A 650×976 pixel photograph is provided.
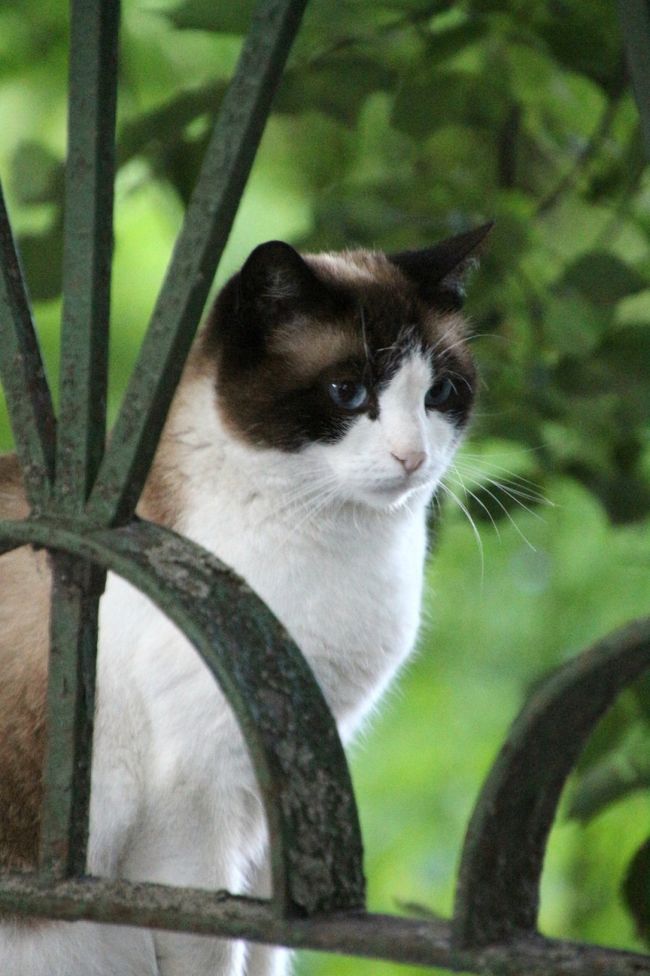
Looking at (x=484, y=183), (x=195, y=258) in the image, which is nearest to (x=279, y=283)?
(x=484, y=183)

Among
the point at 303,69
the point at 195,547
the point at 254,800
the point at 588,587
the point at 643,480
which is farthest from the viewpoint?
the point at 588,587

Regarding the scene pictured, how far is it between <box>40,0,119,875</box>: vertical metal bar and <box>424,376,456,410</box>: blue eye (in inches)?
29.8

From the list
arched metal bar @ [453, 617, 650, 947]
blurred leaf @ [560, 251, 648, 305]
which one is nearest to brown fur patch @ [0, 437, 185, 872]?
blurred leaf @ [560, 251, 648, 305]

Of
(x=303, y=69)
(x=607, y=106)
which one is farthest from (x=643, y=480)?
(x=303, y=69)

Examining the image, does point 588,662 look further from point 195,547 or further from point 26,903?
point 26,903

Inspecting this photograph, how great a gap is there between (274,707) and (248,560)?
706mm

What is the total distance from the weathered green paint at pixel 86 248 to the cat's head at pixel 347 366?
588 millimetres

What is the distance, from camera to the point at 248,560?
1.23 metres

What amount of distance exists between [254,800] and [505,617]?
80.3 inches

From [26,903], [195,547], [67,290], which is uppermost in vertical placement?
[67,290]

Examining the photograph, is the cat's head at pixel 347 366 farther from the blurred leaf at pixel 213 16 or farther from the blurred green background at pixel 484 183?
the blurred leaf at pixel 213 16

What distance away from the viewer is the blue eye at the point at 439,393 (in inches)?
52.1

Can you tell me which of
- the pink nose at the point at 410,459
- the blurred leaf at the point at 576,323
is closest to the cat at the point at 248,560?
the pink nose at the point at 410,459

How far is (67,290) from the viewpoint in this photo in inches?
23.1
